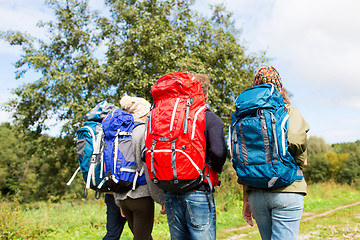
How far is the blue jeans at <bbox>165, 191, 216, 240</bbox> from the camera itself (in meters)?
2.28

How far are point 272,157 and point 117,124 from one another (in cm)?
162

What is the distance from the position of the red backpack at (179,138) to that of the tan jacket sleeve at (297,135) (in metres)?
0.66

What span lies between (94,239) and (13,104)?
10357mm

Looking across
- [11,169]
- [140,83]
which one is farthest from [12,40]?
[11,169]

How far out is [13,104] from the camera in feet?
43.8

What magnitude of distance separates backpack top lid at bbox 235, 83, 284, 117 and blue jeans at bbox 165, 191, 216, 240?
745mm

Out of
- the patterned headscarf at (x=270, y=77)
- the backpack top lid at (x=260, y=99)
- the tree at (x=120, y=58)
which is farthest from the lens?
the tree at (x=120, y=58)

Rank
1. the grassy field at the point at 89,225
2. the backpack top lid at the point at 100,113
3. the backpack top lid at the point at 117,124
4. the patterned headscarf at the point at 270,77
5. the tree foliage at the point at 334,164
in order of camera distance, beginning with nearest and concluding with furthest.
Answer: the patterned headscarf at the point at 270,77 → the backpack top lid at the point at 117,124 → the backpack top lid at the point at 100,113 → the grassy field at the point at 89,225 → the tree foliage at the point at 334,164

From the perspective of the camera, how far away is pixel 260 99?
2182 mm

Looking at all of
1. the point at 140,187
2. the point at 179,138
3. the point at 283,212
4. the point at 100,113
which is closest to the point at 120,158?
the point at 140,187

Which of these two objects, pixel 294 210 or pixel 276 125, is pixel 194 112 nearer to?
pixel 276 125

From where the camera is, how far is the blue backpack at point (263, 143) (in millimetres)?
2070

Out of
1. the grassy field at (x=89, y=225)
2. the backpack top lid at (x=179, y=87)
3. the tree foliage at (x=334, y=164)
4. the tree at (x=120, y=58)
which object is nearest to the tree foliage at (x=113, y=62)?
the tree at (x=120, y=58)

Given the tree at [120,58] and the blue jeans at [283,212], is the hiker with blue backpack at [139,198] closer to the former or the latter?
the blue jeans at [283,212]
